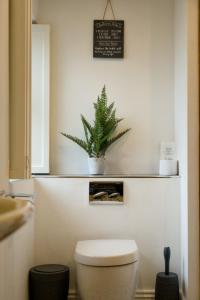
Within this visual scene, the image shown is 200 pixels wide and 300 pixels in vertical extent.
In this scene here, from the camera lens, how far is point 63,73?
2.66 meters

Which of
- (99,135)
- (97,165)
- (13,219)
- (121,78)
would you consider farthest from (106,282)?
(121,78)

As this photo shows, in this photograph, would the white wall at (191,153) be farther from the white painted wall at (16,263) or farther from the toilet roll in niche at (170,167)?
the white painted wall at (16,263)

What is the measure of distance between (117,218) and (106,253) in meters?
0.46

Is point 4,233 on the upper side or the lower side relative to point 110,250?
upper

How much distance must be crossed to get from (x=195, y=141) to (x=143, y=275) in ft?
3.13

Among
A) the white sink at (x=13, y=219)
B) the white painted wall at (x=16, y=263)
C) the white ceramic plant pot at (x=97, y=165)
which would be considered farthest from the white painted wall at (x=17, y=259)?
the white sink at (x=13, y=219)

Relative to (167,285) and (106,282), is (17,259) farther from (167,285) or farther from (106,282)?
(167,285)

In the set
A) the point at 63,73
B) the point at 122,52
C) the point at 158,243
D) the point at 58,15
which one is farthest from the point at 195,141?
the point at 58,15

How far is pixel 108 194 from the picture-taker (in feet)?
7.84

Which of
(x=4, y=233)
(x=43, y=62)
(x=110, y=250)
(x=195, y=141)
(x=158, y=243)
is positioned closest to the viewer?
(x=4, y=233)

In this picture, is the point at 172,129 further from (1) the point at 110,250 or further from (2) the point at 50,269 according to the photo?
(2) the point at 50,269

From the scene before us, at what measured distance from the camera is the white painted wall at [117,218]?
239 centimetres

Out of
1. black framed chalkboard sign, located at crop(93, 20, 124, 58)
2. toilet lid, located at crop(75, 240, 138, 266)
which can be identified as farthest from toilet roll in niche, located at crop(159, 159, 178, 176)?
black framed chalkboard sign, located at crop(93, 20, 124, 58)

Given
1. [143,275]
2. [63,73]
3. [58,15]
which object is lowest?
[143,275]
